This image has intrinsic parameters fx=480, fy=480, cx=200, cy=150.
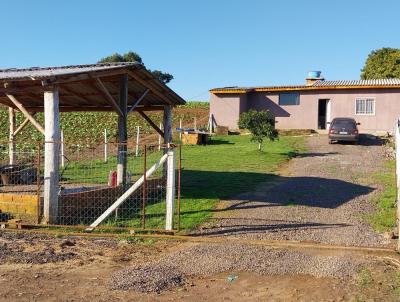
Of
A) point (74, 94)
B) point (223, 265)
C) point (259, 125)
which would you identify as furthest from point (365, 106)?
point (223, 265)

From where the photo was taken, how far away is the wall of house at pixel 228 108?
34219 millimetres

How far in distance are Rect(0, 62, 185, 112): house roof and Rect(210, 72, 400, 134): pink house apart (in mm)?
19079

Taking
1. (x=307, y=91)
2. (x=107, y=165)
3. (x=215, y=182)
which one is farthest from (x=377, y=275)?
(x=307, y=91)

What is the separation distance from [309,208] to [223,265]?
4.97 meters

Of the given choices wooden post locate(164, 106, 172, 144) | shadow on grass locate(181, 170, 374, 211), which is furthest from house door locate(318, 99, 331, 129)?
wooden post locate(164, 106, 172, 144)

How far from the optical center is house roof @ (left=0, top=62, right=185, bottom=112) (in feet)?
33.0

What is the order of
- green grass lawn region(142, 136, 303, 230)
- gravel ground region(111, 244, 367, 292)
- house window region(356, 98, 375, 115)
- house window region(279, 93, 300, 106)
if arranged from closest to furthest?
gravel ground region(111, 244, 367, 292)
green grass lawn region(142, 136, 303, 230)
house window region(356, 98, 375, 115)
house window region(279, 93, 300, 106)

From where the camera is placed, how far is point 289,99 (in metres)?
33.9

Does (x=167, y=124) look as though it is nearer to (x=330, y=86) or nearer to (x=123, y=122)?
(x=123, y=122)

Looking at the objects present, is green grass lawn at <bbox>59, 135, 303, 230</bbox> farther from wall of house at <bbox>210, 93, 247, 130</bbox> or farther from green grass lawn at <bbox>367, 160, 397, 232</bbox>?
wall of house at <bbox>210, 93, 247, 130</bbox>

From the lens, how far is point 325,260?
762 centimetres

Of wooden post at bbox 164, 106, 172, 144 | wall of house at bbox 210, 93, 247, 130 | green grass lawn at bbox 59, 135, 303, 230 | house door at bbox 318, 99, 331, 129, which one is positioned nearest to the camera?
green grass lawn at bbox 59, 135, 303, 230

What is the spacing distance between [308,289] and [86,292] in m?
2.88

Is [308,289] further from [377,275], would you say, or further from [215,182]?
[215,182]
